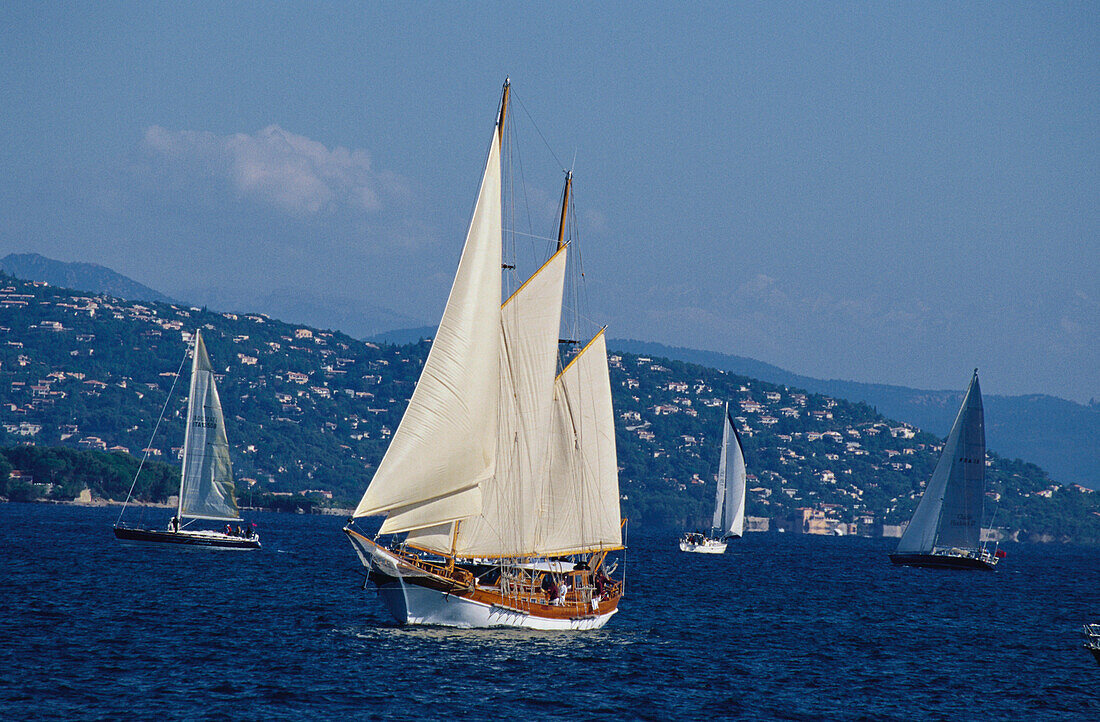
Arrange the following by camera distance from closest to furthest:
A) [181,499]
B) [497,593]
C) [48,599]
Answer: [497,593], [48,599], [181,499]

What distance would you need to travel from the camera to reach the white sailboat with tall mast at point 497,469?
140ft

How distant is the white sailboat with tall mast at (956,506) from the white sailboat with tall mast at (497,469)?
5600cm

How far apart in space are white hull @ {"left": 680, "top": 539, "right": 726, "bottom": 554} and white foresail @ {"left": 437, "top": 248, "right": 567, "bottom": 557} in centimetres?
8349

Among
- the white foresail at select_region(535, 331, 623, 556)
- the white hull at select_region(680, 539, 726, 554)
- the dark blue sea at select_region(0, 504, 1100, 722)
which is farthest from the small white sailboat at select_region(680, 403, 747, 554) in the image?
the white foresail at select_region(535, 331, 623, 556)

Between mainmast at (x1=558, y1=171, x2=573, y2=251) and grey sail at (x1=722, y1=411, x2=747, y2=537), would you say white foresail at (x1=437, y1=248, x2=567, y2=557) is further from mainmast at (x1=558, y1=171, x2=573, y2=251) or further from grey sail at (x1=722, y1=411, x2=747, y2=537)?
grey sail at (x1=722, y1=411, x2=747, y2=537)

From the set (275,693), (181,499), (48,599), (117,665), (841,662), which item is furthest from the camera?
(181,499)

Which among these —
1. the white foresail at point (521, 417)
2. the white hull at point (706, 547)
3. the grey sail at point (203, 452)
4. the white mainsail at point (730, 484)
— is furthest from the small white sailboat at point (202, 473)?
the white mainsail at point (730, 484)

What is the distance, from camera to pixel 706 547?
131500 millimetres

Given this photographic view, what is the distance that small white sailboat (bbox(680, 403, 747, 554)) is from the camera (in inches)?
5202

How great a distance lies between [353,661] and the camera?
42.2 m

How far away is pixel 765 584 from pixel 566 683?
5190 cm

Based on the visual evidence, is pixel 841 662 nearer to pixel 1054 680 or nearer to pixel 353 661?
pixel 1054 680

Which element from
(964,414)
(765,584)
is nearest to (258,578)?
(765,584)

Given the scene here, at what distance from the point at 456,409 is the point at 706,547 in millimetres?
92460
